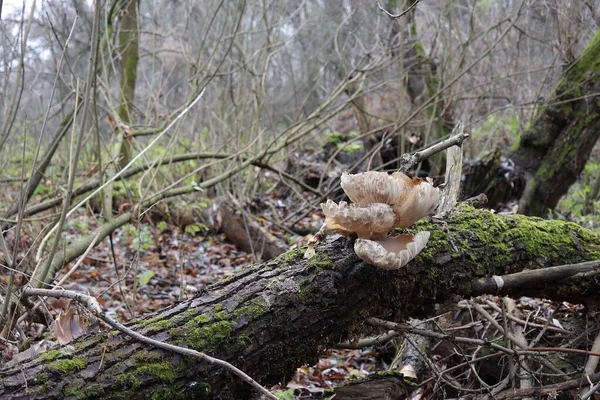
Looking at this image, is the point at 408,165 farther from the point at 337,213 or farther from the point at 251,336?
the point at 251,336

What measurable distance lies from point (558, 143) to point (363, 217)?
480 centimetres

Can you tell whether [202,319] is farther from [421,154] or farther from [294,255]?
[421,154]

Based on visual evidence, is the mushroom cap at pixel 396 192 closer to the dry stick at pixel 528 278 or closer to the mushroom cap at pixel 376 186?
the mushroom cap at pixel 376 186

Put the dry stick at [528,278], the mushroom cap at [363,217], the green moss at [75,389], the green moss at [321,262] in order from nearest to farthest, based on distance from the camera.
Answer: the green moss at [75,389], the mushroom cap at [363,217], the green moss at [321,262], the dry stick at [528,278]

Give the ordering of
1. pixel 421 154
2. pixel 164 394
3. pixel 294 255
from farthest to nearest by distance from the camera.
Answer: pixel 421 154 → pixel 294 255 → pixel 164 394

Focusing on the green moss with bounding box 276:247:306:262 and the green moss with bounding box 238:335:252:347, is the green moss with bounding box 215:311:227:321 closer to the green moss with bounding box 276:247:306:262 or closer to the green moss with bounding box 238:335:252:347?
the green moss with bounding box 238:335:252:347

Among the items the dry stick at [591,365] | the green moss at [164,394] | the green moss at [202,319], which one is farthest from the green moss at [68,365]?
the dry stick at [591,365]

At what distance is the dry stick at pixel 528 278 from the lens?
93.0 inches

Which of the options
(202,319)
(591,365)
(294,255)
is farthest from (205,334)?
(591,365)

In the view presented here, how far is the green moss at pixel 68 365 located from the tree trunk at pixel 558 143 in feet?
17.4

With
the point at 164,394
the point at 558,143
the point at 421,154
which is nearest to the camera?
the point at 164,394

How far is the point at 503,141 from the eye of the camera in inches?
344

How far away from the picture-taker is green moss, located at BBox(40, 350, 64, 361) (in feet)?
5.84

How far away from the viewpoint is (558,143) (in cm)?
584
